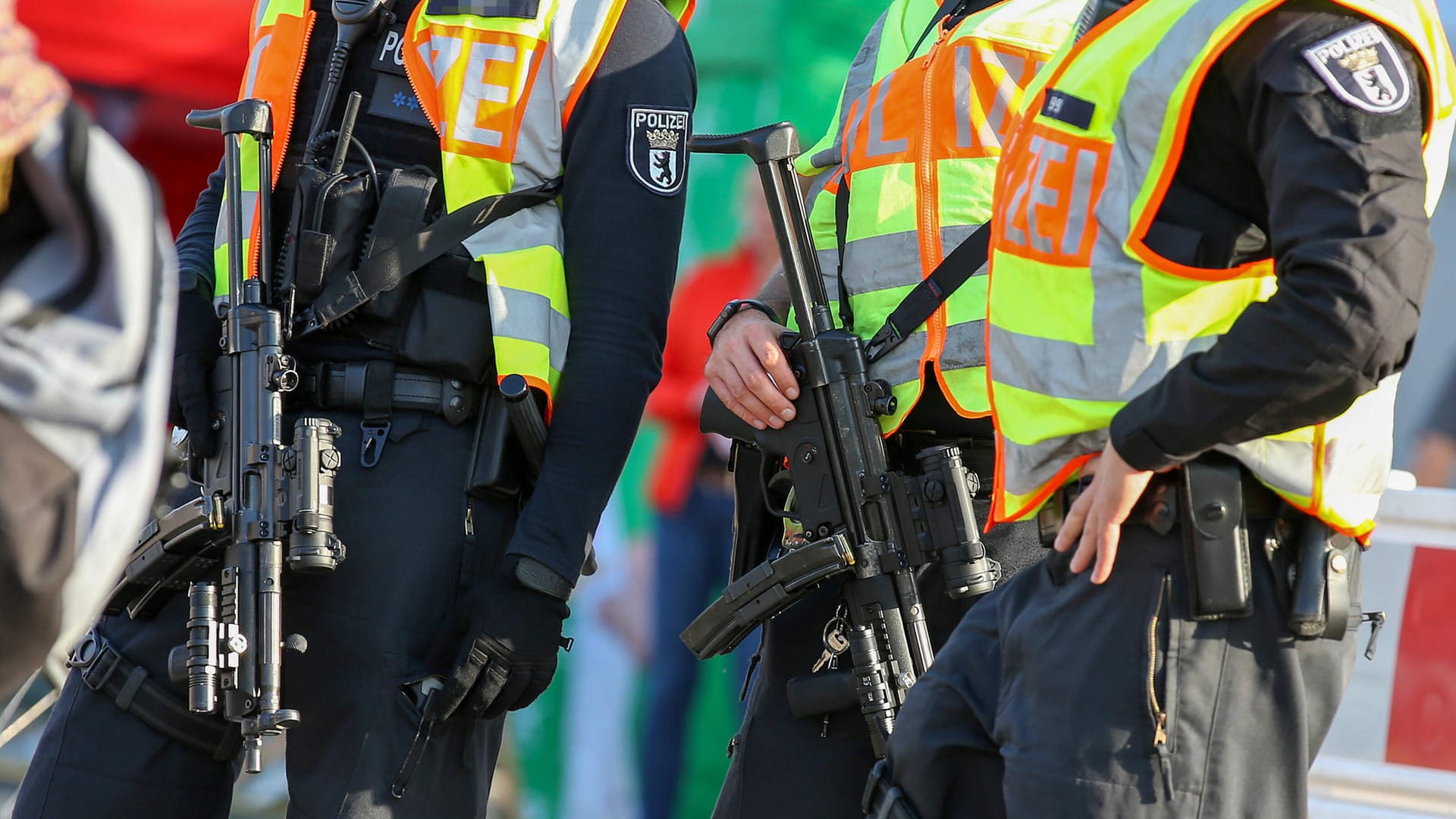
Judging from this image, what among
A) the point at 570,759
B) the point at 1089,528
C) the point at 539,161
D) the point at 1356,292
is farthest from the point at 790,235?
the point at 570,759

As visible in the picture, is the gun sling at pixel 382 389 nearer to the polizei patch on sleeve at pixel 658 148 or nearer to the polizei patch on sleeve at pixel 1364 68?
the polizei patch on sleeve at pixel 658 148

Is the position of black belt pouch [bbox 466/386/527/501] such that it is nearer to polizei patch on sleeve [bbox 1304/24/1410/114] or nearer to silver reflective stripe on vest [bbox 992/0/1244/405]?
silver reflective stripe on vest [bbox 992/0/1244/405]

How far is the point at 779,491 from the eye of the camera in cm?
293

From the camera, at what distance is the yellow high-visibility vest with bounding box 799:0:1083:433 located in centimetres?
264

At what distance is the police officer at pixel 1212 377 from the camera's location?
1.69 m

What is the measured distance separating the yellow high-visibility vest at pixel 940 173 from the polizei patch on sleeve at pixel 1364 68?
934 mm

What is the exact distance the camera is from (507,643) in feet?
8.03

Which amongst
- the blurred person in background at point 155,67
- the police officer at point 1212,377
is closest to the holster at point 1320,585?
the police officer at point 1212,377

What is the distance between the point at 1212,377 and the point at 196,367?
1670mm

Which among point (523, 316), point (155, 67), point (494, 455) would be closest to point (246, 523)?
point (494, 455)

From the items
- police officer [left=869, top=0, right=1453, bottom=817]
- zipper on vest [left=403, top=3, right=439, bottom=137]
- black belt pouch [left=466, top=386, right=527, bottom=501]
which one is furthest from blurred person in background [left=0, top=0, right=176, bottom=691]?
zipper on vest [left=403, top=3, right=439, bottom=137]

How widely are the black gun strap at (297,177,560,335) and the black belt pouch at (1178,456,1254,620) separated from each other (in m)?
1.26

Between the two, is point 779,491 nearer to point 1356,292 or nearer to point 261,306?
point 261,306

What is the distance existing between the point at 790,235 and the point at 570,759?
8.71 ft
